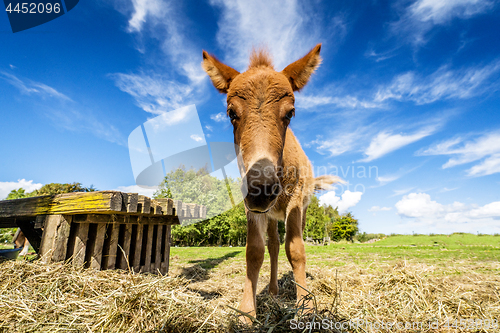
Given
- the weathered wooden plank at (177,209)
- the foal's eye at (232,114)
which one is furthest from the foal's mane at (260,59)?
the weathered wooden plank at (177,209)

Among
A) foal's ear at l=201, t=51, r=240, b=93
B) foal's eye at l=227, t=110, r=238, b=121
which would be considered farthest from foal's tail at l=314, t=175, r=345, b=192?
foal's eye at l=227, t=110, r=238, b=121

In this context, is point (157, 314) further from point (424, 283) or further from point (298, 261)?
point (424, 283)

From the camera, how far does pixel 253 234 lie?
3.22 metres

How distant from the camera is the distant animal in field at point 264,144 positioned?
202cm

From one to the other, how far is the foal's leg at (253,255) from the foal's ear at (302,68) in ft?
6.77

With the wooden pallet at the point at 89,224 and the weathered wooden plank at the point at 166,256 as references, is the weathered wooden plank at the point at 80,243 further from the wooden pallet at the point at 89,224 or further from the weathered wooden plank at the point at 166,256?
the weathered wooden plank at the point at 166,256

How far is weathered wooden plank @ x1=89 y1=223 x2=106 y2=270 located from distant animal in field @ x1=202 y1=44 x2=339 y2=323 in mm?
2503

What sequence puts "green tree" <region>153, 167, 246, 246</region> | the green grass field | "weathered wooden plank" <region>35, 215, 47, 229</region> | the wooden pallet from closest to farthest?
the wooden pallet
"weathered wooden plank" <region>35, 215, 47, 229</region>
the green grass field
"green tree" <region>153, 167, 246, 246</region>

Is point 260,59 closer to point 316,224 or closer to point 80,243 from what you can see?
point 80,243

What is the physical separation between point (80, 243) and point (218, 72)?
348cm

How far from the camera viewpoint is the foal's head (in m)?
1.95

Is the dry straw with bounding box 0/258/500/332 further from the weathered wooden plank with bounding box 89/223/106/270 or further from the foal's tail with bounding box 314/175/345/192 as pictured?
the foal's tail with bounding box 314/175/345/192

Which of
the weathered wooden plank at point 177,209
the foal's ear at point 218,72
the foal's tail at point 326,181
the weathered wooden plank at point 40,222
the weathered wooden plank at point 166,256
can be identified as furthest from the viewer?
the foal's tail at point 326,181

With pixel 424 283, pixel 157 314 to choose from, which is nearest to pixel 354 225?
pixel 424 283
